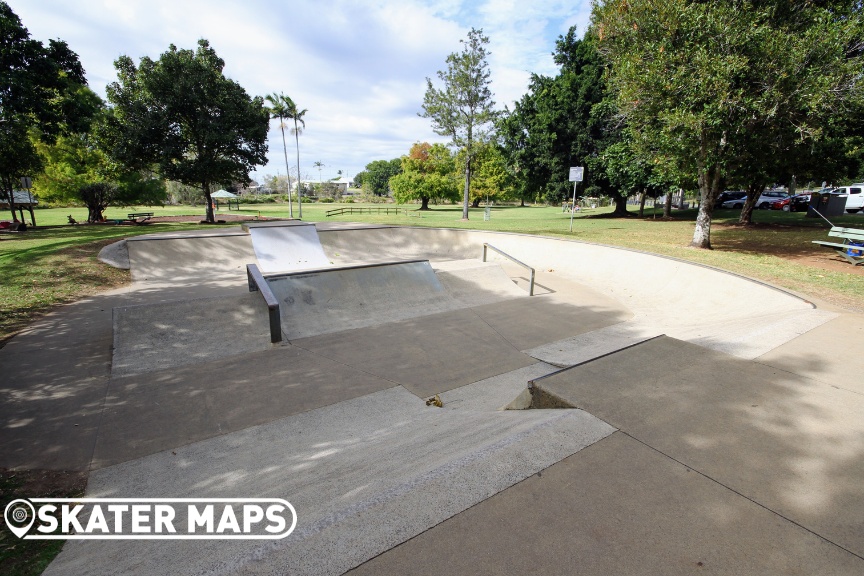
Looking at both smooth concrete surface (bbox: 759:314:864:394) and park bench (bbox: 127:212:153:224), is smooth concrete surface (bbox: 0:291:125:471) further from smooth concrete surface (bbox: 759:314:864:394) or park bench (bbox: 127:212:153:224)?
park bench (bbox: 127:212:153:224)

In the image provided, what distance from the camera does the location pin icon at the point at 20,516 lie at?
104 inches

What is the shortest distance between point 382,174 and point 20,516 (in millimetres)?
95073

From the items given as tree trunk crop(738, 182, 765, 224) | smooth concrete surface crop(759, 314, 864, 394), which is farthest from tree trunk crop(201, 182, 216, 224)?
tree trunk crop(738, 182, 765, 224)

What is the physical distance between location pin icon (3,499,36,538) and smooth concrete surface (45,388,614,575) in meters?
0.38

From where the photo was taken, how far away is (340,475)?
9.85 feet

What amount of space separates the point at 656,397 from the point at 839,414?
1320 millimetres

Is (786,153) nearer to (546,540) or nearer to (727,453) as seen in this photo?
(727,453)

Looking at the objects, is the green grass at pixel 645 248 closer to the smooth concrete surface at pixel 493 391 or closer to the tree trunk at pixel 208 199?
the smooth concrete surface at pixel 493 391

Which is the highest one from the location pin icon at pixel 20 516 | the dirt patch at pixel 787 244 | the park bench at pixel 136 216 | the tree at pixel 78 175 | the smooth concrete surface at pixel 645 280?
the tree at pixel 78 175

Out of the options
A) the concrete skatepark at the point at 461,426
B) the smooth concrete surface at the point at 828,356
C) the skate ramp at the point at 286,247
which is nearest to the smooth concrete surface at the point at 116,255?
the concrete skatepark at the point at 461,426

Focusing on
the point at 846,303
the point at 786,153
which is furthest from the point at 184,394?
the point at 786,153

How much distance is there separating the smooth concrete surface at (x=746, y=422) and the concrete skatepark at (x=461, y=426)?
0.7 inches

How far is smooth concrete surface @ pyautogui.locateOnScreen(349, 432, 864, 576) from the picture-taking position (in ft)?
6.00

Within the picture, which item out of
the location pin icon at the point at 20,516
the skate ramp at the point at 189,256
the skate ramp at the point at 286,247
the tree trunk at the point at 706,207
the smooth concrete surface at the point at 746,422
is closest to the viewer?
the smooth concrete surface at the point at 746,422
